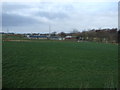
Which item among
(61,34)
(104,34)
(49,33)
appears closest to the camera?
(104,34)

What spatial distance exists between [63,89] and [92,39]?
72110mm

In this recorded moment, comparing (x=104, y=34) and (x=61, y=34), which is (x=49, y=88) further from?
(x=61, y=34)

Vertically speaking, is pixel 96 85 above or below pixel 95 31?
below

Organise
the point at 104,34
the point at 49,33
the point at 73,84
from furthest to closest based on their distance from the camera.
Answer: the point at 49,33
the point at 104,34
the point at 73,84

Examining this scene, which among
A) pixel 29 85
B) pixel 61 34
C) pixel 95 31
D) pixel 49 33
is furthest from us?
pixel 61 34

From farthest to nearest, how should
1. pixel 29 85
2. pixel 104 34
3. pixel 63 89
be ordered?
pixel 104 34 → pixel 29 85 → pixel 63 89

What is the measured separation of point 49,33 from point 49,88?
83.2 metres

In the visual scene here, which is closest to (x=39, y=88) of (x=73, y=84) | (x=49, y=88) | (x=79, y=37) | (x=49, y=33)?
(x=49, y=88)

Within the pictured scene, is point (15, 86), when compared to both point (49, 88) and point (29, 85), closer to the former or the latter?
point (29, 85)

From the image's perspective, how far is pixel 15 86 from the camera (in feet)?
18.3

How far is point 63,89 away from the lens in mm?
5449

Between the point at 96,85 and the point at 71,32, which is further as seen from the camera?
the point at 71,32

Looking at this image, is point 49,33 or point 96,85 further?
point 49,33

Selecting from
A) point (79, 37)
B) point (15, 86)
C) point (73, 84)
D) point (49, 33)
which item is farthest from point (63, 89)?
point (49, 33)
